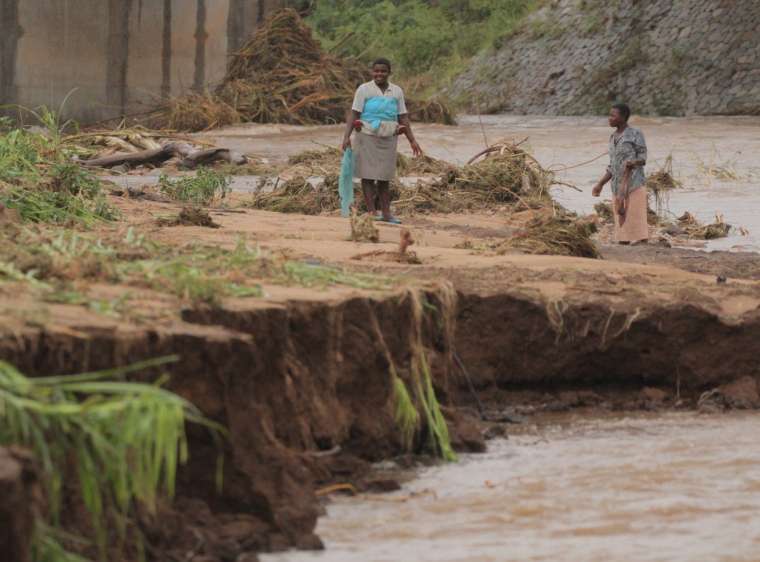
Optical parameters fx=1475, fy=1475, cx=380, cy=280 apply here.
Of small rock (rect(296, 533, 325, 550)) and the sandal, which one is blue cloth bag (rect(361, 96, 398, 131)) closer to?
the sandal

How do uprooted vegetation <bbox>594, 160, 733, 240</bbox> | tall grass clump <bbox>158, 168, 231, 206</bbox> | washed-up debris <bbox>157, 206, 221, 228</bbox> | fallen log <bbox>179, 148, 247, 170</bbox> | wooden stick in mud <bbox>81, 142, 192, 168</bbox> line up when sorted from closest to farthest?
washed-up debris <bbox>157, 206, 221, 228</bbox>
tall grass clump <bbox>158, 168, 231, 206</bbox>
uprooted vegetation <bbox>594, 160, 733, 240</bbox>
wooden stick in mud <bbox>81, 142, 192, 168</bbox>
fallen log <bbox>179, 148, 247, 170</bbox>

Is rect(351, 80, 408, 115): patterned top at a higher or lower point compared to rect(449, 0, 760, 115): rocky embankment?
lower

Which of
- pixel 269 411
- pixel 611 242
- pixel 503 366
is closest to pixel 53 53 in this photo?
pixel 611 242

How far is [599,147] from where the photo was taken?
19.5 metres

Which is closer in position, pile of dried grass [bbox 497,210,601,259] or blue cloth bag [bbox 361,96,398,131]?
pile of dried grass [bbox 497,210,601,259]

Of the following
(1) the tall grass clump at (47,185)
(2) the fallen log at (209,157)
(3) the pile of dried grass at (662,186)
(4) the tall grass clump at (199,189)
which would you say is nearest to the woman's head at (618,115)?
(3) the pile of dried grass at (662,186)

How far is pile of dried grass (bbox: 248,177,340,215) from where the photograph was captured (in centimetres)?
1223

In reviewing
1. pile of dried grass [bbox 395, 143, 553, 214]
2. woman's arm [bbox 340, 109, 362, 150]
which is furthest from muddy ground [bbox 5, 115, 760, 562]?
pile of dried grass [bbox 395, 143, 553, 214]

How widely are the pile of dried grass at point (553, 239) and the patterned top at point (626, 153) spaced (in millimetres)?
1365

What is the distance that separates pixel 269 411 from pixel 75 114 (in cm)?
1796

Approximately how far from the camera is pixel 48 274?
5.00 m

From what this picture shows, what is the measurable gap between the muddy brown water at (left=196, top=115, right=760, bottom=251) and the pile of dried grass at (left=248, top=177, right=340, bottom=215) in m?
2.11

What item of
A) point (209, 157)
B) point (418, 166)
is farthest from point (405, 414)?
point (209, 157)

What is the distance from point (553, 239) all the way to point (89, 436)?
19.1 feet
